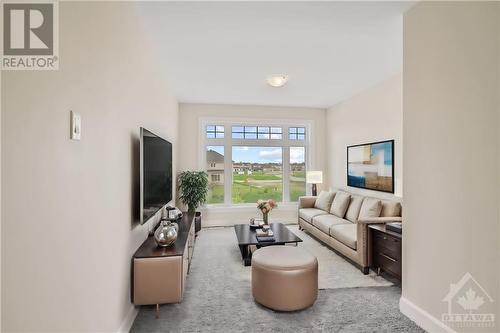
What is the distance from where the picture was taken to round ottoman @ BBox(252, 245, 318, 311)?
2264 millimetres

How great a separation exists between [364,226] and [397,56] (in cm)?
215

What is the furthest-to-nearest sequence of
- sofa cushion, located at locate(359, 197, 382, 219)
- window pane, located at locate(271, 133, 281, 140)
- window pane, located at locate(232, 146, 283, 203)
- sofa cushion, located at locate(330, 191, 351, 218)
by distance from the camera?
1. window pane, located at locate(271, 133, 281, 140)
2. window pane, located at locate(232, 146, 283, 203)
3. sofa cushion, located at locate(330, 191, 351, 218)
4. sofa cushion, located at locate(359, 197, 382, 219)

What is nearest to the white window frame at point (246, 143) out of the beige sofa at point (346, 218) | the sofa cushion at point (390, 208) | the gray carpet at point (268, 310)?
the beige sofa at point (346, 218)

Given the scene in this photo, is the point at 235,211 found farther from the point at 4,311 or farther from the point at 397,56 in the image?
the point at 4,311

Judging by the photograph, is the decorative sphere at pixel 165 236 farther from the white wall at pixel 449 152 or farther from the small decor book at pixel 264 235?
the white wall at pixel 449 152

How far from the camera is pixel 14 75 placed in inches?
39.0

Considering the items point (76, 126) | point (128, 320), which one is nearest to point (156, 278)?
point (128, 320)

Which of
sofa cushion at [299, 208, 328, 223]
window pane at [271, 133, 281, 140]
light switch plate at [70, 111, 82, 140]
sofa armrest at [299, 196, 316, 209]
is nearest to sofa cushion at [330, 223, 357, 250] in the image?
sofa cushion at [299, 208, 328, 223]

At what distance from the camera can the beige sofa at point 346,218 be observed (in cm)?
314

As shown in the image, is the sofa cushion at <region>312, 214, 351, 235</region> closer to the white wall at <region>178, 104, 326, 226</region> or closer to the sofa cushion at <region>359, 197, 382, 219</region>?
the sofa cushion at <region>359, 197, 382, 219</region>

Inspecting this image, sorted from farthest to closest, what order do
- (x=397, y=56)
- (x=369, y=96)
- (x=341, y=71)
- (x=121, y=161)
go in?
(x=369, y=96), (x=341, y=71), (x=397, y=56), (x=121, y=161)

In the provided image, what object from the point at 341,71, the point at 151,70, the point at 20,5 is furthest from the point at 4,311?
the point at 341,71

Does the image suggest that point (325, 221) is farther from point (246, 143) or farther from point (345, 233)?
point (246, 143)

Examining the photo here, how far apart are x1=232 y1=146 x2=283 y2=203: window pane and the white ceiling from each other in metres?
1.76
